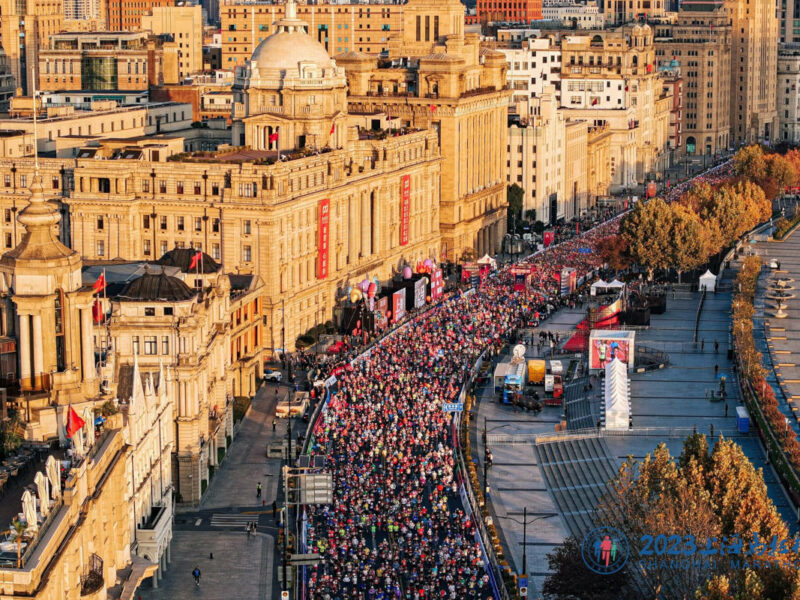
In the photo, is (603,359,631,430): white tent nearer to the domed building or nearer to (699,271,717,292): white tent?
the domed building

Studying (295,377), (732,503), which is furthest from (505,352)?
(732,503)

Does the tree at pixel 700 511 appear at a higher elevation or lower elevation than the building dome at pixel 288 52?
lower

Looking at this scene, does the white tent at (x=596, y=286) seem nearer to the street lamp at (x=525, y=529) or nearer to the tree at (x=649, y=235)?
the tree at (x=649, y=235)

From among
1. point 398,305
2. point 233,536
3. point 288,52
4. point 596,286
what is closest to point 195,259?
point 233,536

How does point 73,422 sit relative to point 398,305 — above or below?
above

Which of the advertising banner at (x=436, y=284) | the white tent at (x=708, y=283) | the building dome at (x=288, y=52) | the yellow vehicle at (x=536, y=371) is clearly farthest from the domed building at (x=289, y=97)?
the white tent at (x=708, y=283)

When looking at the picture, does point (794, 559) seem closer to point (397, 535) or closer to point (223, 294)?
point (397, 535)

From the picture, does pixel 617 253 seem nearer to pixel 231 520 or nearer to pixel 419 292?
pixel 419 292
